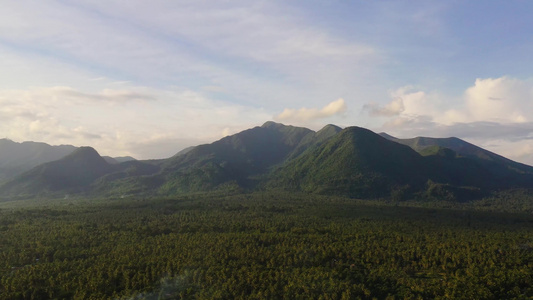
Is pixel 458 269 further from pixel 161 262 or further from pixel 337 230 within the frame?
pixel 161 262

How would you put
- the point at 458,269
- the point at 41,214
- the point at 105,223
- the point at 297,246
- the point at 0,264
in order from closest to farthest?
the point at 458,269 < the point at 0,264 < the point at 297,246 < the point at 105,223 < the point at 41,214

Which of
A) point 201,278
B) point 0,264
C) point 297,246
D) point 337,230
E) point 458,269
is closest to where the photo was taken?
point 201,278

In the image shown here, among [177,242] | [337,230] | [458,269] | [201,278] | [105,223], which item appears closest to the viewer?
[201,278]

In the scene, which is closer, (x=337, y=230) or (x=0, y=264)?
(x=0, y=264)

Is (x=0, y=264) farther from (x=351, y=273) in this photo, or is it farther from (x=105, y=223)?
(x=351, y=273)

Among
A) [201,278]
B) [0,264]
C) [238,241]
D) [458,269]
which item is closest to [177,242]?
[238,241]

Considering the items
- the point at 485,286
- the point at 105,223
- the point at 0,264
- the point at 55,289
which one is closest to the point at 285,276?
the point at 485,286
